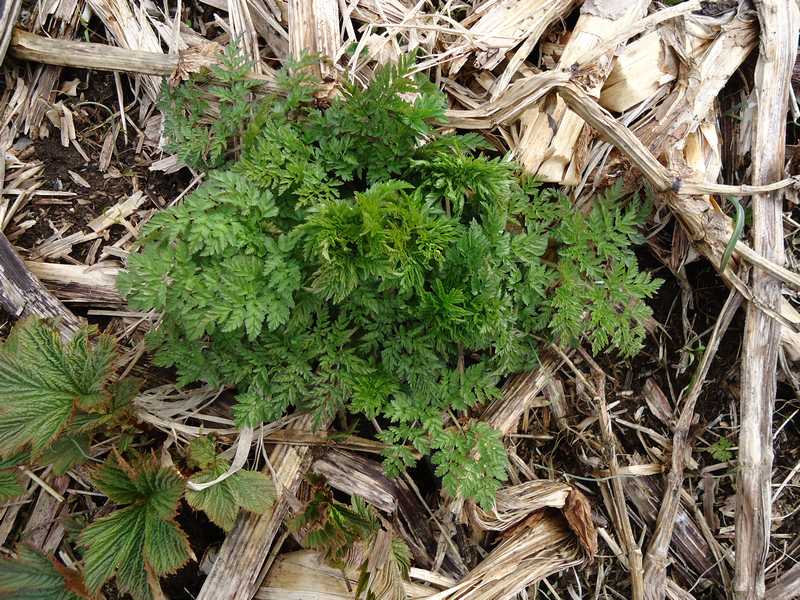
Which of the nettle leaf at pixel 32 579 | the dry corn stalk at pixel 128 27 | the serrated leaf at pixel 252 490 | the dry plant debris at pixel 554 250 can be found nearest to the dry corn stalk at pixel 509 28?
the dry plant debris at pixel 554 250

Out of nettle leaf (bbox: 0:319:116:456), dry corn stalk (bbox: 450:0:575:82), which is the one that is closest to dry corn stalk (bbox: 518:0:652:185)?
dry corn stalk (bbox: 450:0:575:82)

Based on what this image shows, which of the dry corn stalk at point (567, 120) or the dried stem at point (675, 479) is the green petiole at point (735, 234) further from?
the dry corn stalk at point (567, 120)

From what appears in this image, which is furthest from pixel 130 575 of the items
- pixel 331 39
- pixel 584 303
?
pixel 331 39

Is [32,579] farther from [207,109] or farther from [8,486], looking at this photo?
[207,109]

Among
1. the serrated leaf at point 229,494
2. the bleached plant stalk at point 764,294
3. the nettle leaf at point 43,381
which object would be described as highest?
the bleached plant stalk at point 764,294

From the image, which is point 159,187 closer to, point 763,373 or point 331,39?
point 331,39

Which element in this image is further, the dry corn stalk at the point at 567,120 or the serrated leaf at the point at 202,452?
the dry corn stalk at the point at 567,120

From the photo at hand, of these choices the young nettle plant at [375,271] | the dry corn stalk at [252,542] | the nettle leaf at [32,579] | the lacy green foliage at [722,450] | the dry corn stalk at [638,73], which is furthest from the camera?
the lacy green foliage at [722,450]
